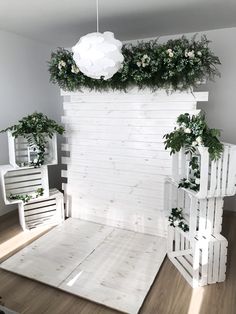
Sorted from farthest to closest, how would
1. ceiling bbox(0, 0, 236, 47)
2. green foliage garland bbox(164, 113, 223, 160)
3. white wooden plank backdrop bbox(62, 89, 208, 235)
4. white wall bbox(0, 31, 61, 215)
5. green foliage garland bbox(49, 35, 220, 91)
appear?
white wall bbox(0, 31, 61, 215)
white wooden plank backdrop bbox(62, 89, 208, 235)
green foliage garland bbox(49, 35, 220, 91)
ceiling bbox(0, 0, 236, 47)
green foliage garland bbox(164, 113, 223, 160)

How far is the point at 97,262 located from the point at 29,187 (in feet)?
4.28

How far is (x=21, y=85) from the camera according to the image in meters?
3.64

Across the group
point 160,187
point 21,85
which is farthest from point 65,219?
point 21,85

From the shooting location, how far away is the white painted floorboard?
6.97ft

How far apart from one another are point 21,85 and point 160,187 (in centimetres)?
241

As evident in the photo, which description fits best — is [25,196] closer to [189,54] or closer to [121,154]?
[121,154]

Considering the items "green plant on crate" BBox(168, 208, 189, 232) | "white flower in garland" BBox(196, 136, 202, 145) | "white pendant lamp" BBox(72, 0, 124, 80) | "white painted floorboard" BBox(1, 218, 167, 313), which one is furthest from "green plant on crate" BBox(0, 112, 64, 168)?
"white flower in garland" BBox(196, 136, 202, 145)

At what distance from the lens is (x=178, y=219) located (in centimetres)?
241

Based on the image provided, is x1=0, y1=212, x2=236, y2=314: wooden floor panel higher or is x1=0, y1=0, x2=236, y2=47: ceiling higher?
x1=0, y1=0, x2=236, y2=47: ceiling

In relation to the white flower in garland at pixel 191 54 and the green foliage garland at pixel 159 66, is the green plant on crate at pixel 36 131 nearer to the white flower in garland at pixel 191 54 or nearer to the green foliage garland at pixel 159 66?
the green foliage garland at pixel 159 66

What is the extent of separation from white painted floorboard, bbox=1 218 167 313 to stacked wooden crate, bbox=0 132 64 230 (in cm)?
29

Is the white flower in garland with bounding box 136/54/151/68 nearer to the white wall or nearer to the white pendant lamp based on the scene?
the white pendant lamp

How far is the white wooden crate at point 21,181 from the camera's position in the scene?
2967 millimetres

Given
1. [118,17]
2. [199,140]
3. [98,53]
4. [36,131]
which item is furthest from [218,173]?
[36,131]
